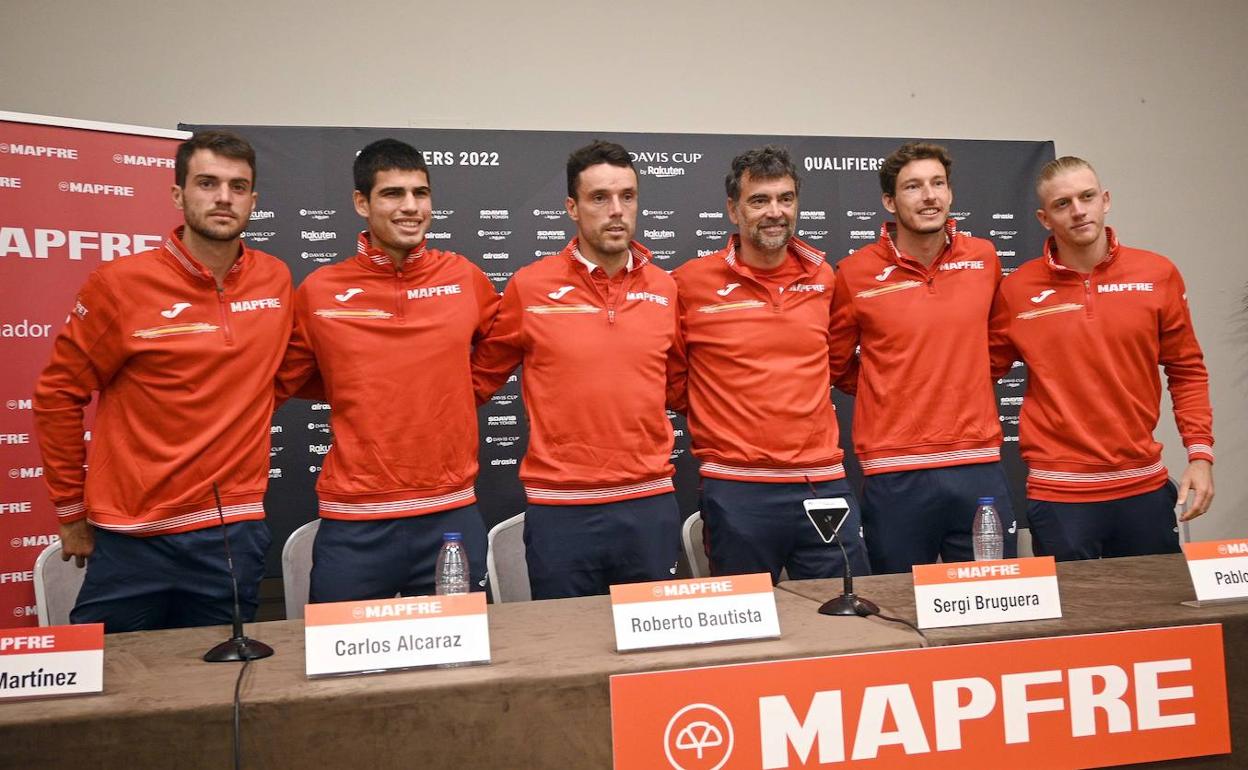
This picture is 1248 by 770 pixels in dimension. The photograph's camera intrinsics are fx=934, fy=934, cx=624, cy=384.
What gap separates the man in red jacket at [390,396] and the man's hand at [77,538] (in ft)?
1.73

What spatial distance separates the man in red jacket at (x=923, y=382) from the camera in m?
2.64

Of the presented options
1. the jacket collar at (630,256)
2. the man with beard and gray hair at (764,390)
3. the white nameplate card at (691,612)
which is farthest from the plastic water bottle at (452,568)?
the jacket collar at (630,256)

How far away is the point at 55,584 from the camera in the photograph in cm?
252

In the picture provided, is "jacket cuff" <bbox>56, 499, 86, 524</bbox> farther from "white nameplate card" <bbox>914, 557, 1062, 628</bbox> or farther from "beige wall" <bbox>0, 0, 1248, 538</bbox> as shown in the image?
"white nameplate card" <bbox>914, 557, 1062, 628</bbox>

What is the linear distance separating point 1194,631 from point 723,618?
0.78 metres

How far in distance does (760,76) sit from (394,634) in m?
3.13

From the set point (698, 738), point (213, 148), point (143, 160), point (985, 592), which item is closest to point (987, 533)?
point (985, 592)

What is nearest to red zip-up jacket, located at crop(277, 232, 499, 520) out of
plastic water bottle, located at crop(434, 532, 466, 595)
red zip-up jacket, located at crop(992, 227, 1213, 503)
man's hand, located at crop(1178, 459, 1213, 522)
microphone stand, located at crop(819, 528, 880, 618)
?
plastic water bottle, located at crop(434, 532, 466, 595)

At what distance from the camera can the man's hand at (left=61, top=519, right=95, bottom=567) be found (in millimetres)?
2264

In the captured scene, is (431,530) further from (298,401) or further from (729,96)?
(729,96)

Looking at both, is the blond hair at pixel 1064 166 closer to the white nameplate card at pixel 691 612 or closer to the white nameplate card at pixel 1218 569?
the white nameplate card at pixel 1218 569

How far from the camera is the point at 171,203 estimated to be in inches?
121

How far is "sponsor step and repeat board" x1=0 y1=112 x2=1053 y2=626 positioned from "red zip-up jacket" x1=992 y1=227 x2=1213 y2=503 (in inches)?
40.7

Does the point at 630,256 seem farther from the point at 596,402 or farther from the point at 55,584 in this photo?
the point at 55,584
